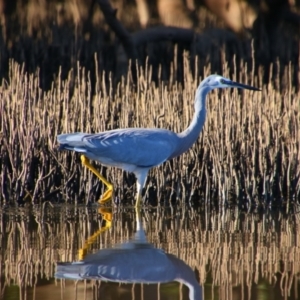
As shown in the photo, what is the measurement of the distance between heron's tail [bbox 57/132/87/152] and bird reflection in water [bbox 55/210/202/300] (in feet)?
5.63

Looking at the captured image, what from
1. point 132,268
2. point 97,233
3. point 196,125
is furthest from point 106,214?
point 132,268

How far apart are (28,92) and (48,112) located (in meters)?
0.30

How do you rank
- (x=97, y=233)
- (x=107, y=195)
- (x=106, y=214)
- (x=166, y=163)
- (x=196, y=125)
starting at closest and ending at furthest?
(x=97, y=233) → (x=106, y=214) → (x=107, y=195) → (x=196, y=125) → (x=166, y=163)

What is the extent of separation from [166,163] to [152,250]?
2.63 meters

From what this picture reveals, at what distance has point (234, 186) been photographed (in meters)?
9.24

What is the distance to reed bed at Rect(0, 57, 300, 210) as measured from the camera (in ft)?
29.8

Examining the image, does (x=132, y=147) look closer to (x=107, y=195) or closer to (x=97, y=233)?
(x=107, y=195)

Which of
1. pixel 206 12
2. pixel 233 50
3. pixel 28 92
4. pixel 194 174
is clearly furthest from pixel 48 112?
pixel 206 12

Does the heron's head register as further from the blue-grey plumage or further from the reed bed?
the reed bed

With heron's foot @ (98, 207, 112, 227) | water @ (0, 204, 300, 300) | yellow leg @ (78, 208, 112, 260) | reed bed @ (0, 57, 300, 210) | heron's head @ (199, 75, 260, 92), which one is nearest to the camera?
water @ (0, 204, 300, 300)

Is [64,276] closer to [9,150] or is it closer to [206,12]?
[9,150]

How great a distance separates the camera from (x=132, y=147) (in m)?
8.58

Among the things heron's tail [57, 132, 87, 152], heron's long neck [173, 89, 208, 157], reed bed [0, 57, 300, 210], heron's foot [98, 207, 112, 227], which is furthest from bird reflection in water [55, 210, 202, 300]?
reed bed [0, 57, 300, 210]

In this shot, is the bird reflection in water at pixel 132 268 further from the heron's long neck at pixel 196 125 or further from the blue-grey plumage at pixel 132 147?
the heron's long neck at pixel 196 125
